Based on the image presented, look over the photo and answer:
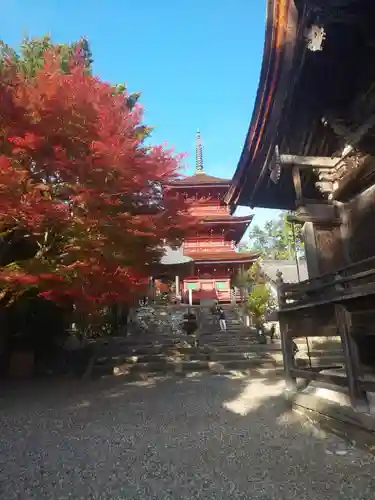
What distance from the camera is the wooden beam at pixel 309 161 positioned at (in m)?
5.76

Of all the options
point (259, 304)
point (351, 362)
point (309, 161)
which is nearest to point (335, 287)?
point (351, 362)

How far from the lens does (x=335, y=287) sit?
488cm

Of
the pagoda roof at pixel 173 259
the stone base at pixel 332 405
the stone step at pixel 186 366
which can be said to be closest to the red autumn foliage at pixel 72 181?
the stone step at pixel 186 366

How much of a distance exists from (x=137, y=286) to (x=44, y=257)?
2227mm

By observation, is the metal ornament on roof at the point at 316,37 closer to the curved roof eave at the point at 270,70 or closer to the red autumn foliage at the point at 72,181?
the curved roof eave at the point at 270,70

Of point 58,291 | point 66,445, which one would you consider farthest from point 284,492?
point 58,291

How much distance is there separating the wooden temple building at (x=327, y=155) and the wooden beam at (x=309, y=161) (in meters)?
0.02

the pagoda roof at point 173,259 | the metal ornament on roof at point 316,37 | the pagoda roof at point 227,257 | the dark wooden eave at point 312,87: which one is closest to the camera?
the metal ornament on roof at point 316,37

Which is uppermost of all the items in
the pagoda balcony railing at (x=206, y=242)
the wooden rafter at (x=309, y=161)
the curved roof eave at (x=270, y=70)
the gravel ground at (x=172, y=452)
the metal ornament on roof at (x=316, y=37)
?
the pagoda balcony railing at (x=206, y=242)

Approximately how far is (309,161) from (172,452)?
4.62 m

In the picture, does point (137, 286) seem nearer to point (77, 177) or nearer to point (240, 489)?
point (77, 177)

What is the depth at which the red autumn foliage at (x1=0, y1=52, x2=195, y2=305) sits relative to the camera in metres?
7.53

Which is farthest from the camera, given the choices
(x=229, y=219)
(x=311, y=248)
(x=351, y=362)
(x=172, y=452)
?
(x=229, y=219)

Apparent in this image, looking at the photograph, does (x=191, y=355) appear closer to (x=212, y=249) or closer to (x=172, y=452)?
(x=172, y=452)
